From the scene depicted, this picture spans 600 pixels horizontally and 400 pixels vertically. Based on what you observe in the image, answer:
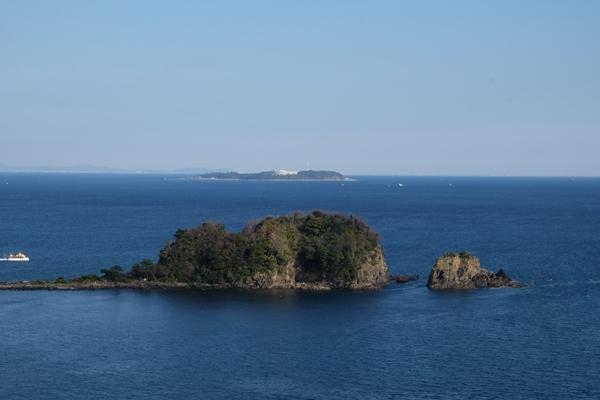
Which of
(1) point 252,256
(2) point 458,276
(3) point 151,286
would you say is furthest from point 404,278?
(3) point 151,286

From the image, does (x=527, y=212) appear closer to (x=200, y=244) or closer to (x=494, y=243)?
(x=494, y=243)

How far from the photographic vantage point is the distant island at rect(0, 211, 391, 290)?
88625 millimetres

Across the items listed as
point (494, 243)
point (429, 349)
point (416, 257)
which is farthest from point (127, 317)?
point (494, 243)

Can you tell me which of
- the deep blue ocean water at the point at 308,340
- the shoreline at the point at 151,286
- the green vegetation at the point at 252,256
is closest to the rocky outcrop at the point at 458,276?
the deep blue ocean water at the point at 308,340

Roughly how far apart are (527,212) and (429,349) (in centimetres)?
13862

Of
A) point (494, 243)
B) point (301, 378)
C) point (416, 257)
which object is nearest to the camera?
point (301, 378)

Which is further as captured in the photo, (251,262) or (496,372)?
(251,262)

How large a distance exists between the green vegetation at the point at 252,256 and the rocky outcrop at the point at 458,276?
6903mm

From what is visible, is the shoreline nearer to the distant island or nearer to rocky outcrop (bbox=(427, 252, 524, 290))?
the distant island

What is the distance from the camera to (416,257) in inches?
4434

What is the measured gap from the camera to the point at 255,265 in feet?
291

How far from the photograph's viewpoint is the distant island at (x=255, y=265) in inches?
3489

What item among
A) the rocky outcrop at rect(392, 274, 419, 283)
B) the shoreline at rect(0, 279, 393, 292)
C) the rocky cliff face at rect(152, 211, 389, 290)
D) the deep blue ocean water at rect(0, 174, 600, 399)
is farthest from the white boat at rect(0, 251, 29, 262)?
the rocky outcrop at rect(392, 274, 419, 283)

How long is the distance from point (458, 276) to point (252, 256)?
1997cm
